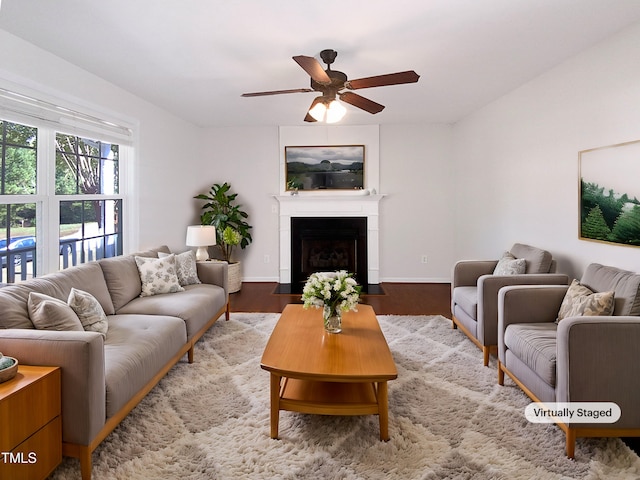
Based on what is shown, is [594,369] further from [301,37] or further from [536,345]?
[301,37]

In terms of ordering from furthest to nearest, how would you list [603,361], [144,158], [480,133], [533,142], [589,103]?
[480,133] < [144,158] < [533,142] < [589,103] < [603,361]

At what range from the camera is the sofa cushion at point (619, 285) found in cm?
231

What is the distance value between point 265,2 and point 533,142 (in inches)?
116

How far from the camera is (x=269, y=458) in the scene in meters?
2.02

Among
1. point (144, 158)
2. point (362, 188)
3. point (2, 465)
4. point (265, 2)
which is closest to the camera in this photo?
point (2, 465)

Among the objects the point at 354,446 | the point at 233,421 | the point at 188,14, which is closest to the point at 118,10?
the point at 188,14

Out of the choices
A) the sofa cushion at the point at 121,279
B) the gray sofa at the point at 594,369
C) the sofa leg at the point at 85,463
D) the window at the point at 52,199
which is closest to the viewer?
the sofa leg at the point at 85,463

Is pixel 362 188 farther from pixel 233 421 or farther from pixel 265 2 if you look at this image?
pixel 233 421

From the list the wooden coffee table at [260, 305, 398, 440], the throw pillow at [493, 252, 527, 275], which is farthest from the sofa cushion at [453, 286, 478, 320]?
the wooden coffee table at [260, 305, 398, 440]

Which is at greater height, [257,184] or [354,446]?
[257,184]

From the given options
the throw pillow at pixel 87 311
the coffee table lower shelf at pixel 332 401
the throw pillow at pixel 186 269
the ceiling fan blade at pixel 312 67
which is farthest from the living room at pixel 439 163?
the coffee table lower shelf at pixel 332 401

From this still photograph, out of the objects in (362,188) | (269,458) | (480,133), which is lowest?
(269,458)

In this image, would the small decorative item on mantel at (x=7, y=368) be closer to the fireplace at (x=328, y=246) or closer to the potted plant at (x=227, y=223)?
the potted plant at (x=227, y=223)

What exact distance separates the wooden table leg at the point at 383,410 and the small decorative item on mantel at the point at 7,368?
1756 mm
